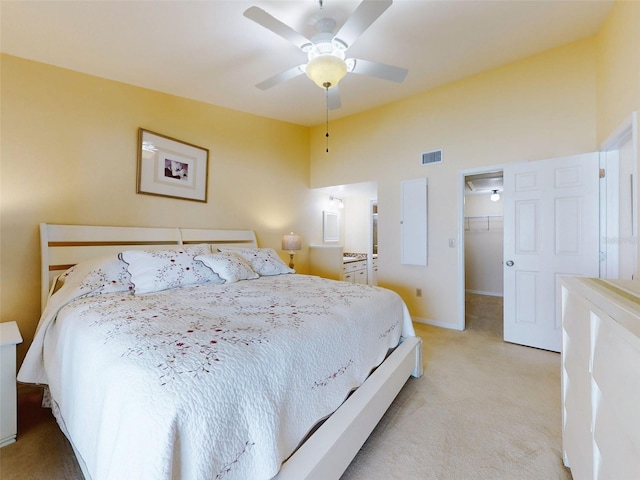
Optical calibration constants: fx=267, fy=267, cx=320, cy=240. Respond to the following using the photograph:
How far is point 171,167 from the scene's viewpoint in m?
2.89

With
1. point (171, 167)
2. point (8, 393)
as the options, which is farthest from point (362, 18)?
point (8, 393)

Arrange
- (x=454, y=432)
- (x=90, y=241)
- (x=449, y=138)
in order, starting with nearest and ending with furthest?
(x=454, y=432) < (x=90, y=241) < (x=449, y=138)

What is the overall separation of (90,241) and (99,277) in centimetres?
67

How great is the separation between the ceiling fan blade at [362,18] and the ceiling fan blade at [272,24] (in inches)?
10.6

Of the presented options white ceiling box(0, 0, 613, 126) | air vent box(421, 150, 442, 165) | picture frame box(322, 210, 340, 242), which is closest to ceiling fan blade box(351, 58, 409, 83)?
white ceiling box(0, 0, 613, 126)

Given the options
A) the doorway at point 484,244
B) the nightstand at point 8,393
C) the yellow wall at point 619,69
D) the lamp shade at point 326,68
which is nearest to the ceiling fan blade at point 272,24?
the lamp shade at point 326,68

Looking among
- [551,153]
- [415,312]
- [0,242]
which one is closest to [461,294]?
[415,312]

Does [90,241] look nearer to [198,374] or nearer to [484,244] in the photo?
[198,374]

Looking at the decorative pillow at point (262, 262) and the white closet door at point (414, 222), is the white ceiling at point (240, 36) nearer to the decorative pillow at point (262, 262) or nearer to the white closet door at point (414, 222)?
the white closet door at point (414, 222)

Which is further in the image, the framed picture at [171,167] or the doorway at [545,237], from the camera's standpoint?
the framed picture at [171,167]

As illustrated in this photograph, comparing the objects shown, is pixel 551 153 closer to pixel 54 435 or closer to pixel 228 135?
pixel 228 135

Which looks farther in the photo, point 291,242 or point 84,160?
point 291,242

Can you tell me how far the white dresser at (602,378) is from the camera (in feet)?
1.99

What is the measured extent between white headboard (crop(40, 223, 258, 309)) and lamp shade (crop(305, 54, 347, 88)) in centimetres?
211
